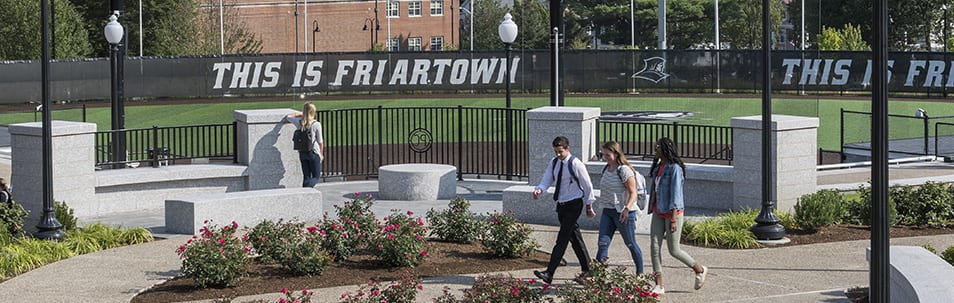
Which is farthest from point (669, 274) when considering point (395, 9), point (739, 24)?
point (395, 9)

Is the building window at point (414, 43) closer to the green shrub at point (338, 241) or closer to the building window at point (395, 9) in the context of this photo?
the building window at point (395, 9)

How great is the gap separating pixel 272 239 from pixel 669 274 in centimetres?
428

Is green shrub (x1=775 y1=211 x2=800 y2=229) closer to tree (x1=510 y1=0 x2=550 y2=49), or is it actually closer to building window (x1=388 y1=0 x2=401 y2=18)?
tree (x1=510 y1=0 x2=550 y2=49)

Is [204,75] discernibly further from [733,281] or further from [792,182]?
[733,281]

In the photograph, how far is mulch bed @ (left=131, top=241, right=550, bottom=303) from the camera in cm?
1348

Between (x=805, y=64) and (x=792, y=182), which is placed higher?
(x=805, y=64)

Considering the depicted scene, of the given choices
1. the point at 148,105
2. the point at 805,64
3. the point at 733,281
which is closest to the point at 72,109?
the point at 148,105

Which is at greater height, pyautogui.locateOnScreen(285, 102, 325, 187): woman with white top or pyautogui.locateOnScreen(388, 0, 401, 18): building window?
pyautogui.locateOnScreen(388, 0, 401, 18): building window

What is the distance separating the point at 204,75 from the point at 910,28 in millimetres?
46367

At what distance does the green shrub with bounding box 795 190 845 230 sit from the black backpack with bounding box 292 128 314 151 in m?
7.25

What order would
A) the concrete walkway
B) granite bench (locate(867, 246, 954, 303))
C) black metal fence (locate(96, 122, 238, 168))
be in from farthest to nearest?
black metal fence (locate(96, 122, 238, 168))
the concrete walkway
granite bench (locate(867, 246, 954, 303))

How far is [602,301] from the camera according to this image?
11.1 meters

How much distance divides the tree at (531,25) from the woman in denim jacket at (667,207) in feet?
254

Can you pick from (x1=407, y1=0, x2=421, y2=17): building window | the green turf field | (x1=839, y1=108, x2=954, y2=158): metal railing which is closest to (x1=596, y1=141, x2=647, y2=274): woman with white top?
(x1=839, y1=108, x2=954, y2=158): metal railing
